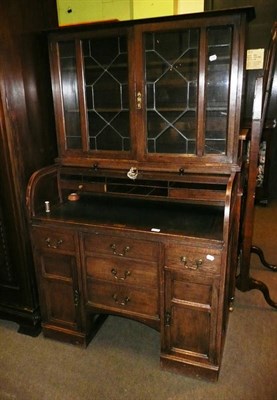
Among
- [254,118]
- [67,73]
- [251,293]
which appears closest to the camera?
[254,118]

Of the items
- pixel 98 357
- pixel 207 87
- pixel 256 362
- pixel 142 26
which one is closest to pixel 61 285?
pixel 98 357

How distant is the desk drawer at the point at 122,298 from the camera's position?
159cm

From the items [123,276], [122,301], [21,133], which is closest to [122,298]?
[122,301]

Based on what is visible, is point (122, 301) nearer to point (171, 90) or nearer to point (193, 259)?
point (193, 259)

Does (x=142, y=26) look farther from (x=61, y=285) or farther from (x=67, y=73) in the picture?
(x=61, y=285)

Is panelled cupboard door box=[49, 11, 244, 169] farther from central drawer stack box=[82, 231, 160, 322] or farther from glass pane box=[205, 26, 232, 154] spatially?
central drawer stack box=[82, 231, 160, 322]

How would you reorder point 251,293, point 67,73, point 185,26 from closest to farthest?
point 185,26 → point 67,73 → point 251,293

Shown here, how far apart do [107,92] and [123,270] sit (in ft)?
3.25

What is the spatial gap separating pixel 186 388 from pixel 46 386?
70cm

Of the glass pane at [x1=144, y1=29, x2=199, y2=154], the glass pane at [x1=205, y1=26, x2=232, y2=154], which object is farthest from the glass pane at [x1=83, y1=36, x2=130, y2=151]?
the glass pane at [x1=205, y1=26, x2=232, y2=154]

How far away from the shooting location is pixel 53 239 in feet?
5.50

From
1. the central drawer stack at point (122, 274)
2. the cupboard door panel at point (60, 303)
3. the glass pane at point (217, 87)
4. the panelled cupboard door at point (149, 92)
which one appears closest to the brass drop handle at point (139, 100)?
the panelled cupboard door at point (149, 92)

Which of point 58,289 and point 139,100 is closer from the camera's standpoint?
point 139,100

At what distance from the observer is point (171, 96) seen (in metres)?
1.67
